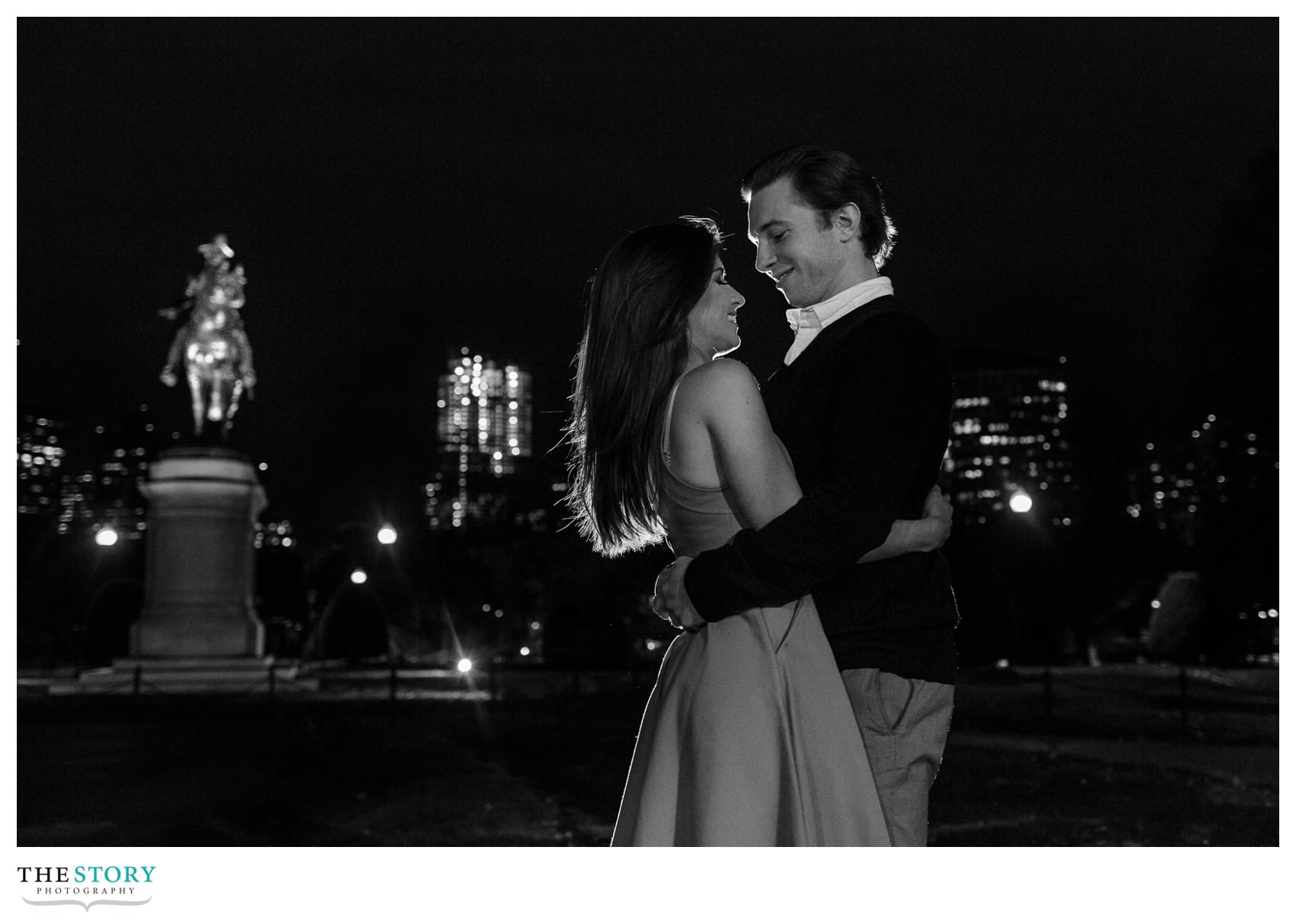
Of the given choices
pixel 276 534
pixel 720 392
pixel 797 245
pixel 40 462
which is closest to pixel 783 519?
pixel 720 392

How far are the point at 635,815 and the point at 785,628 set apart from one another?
608 millimetres

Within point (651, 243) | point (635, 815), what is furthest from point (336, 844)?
point (651, 243)

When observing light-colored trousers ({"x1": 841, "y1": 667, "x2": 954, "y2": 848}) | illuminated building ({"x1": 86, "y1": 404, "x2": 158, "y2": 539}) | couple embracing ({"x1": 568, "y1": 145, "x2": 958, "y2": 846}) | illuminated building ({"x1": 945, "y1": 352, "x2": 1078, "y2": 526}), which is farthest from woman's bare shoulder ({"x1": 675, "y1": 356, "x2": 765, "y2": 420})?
illuminated building ({"x1": 86, "y1": 404, "x2": 158, "y2": 539})

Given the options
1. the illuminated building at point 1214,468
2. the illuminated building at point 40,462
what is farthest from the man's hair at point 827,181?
the illuminated building at point 40,462

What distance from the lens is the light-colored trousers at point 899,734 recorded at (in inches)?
146

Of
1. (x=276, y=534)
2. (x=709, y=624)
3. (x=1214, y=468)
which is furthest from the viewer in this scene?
(x=276, y=534)

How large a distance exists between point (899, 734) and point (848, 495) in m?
0.69

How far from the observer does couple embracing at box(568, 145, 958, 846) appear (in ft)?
11.5

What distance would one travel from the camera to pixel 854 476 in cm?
345

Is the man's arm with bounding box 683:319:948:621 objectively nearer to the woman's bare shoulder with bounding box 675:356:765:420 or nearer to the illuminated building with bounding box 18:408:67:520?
the woman's bare shoulder with bounding box 675:356:765:420

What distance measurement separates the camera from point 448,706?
20359mm

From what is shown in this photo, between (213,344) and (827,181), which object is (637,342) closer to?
(827,181)

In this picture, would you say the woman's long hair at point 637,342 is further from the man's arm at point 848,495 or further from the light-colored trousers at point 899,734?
the light-colored trousers at point 899,734
